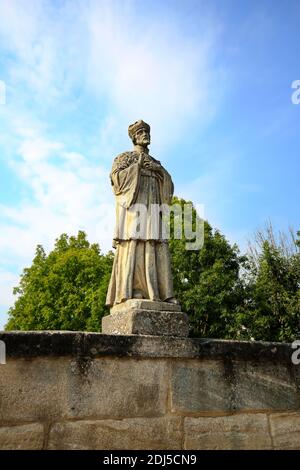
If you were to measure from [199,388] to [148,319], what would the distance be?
32.2 inches

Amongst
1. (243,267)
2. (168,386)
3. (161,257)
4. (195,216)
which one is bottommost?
(168,386)

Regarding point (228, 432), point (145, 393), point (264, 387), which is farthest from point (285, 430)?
point (145, 393)

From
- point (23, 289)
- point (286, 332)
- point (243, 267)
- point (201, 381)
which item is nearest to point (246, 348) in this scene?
point (201, 381)

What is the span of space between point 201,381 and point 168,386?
1.13 ft

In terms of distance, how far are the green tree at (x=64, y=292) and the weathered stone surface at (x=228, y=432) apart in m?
19.0

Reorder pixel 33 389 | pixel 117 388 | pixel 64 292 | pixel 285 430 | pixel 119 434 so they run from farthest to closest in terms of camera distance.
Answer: pixel 64 292 < pixel 285 430 < pixel 117 388 < pixel 119 434 < pixel 33 389

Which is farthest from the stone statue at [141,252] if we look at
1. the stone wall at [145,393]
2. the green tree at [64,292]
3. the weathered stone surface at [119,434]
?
the green tree at [64,292]

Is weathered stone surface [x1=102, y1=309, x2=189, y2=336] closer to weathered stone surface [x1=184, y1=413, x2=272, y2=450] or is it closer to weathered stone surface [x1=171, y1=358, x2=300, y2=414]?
weathered stone surface [x1=171, y1=358, x2=300, y2=414]

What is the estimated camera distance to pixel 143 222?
5090mm

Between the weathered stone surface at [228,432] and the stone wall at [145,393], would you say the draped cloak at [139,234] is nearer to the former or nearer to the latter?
the stone wall at [145,393]

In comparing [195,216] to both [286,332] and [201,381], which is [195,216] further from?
[201,381]

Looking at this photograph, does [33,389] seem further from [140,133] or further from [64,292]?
[64,292]

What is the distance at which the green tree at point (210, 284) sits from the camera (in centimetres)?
2086

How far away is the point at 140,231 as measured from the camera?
5023 millimetres
